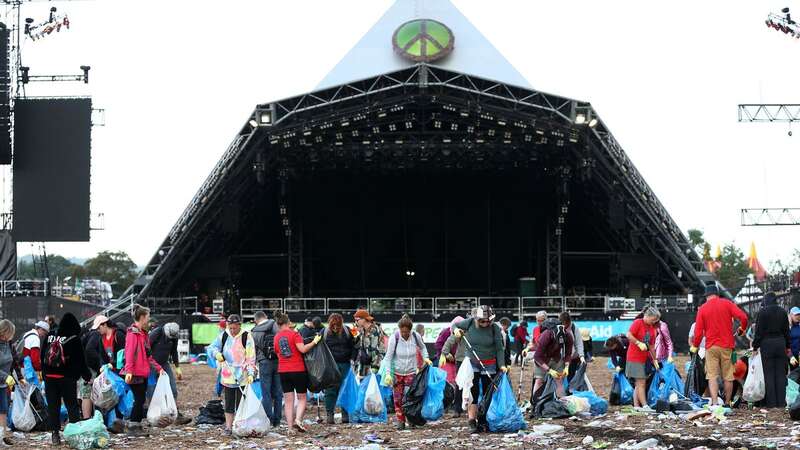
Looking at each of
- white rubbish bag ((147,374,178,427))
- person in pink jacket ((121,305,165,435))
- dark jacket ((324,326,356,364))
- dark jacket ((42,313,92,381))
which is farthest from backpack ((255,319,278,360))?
dark jacket ((42,313,92,381))

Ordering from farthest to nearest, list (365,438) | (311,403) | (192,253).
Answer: (192,253) < (311,403) < (365,438)

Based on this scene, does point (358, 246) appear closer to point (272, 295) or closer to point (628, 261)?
point (272, 295)

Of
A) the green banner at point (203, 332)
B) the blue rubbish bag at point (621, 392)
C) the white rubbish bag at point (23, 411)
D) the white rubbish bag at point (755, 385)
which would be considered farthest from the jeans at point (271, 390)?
the green banner at point (203, 332)

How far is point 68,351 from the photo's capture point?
11.9 meters

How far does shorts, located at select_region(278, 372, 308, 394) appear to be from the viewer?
41.5 ft

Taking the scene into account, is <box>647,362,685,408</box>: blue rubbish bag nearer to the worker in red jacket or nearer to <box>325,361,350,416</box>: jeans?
the worker in red jacket

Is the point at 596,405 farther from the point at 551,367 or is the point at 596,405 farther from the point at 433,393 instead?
the point at 433,393

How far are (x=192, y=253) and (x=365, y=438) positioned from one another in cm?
2559

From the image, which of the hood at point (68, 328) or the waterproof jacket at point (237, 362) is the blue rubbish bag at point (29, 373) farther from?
the waterproof jacket at point (237, 362)

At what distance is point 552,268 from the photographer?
39938 mm

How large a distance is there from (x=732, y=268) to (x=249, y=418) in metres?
87.9

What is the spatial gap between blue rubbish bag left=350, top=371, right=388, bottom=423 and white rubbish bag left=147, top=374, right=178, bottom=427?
6.97 ft

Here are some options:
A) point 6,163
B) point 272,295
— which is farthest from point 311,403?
point 272,295

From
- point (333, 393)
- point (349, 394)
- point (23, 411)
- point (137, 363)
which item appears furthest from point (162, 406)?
point (349, 394)
